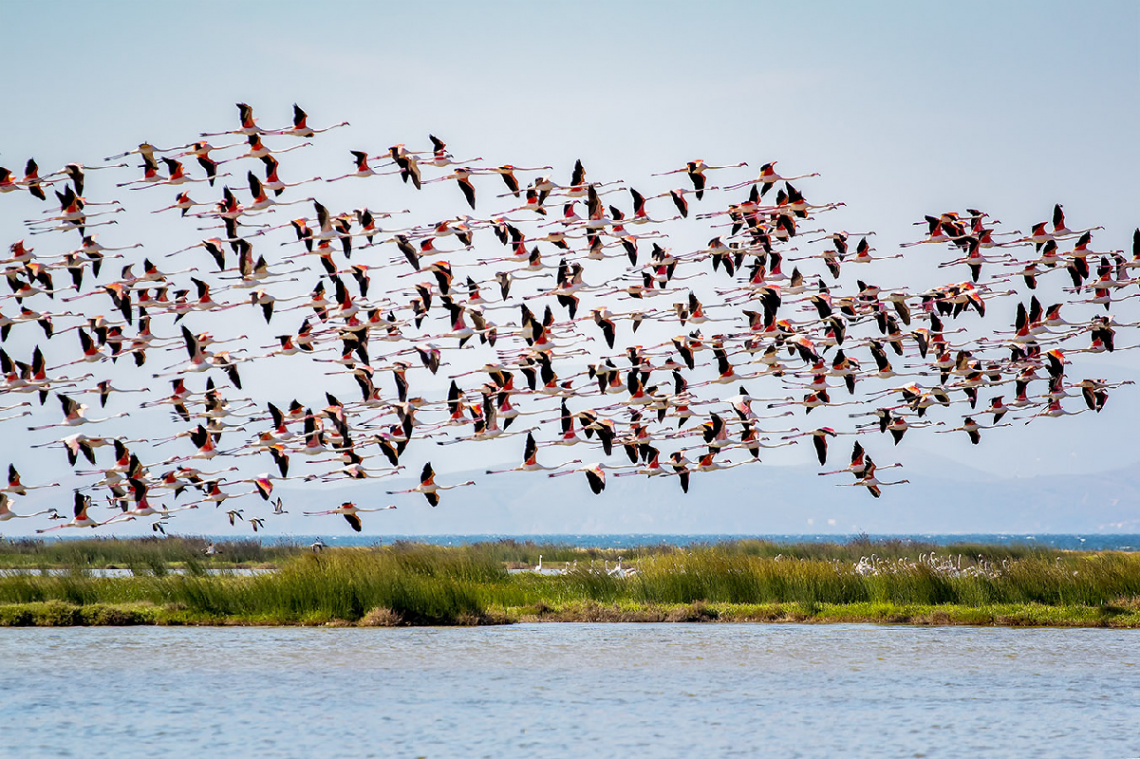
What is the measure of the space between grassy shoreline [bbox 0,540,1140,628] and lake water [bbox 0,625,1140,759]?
1164mm

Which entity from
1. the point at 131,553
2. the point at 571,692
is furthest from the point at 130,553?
the point at 571,692

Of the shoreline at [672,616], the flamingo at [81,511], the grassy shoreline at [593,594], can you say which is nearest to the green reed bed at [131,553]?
the grassy shoreline at [593,594]

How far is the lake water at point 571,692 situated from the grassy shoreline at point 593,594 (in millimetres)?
1164

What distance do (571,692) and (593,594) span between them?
46.9ft

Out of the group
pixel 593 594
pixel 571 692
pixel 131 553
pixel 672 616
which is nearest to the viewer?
pixel 571 692

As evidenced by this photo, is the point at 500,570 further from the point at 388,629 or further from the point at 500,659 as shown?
the point at 500,659

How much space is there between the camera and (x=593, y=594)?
42.4 meters

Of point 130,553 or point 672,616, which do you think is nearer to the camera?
point 672,616

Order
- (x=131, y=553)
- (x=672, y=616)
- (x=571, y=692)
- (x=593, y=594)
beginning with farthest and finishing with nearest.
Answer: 1. (x=131, y=553)
2. (x=593, y=594)
3. (x=672, y=616)
4. (x=571, y=692)

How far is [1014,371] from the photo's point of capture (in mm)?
32594

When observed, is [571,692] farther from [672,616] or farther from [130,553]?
[130,553]

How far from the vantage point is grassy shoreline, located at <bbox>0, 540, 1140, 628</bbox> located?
37594mm

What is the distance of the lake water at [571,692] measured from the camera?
23.4 m

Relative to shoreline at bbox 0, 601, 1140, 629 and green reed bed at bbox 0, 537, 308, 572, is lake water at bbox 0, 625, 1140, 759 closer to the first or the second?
shoreline at bbox 0, 601, 1140, 629
